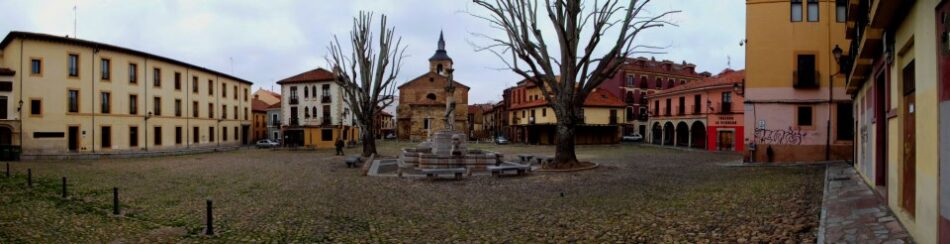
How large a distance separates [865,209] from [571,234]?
4.78 meters

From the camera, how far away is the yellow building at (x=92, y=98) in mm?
30016

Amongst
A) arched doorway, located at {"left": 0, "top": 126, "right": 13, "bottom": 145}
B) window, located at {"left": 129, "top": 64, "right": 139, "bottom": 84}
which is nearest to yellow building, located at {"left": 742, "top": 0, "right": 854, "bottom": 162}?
window, located at {"left": 129, "top": 64, "right": 139, "bottom": 84}

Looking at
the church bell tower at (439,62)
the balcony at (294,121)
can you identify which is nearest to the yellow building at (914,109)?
the balcony at (294,121)

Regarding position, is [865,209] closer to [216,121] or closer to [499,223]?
[499,223]

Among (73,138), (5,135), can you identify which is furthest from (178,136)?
(5,135)

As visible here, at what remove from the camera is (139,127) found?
3662 cm

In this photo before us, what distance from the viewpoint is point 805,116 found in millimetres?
20500

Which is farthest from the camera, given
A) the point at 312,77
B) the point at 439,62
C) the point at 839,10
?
the point at 439,62

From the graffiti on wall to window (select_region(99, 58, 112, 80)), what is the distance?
1622 inches

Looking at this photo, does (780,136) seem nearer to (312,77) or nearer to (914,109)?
(914,109)

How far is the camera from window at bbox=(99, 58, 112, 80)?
33.9 metres

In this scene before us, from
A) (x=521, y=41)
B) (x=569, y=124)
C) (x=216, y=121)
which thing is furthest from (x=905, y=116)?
(x=216, y=121)

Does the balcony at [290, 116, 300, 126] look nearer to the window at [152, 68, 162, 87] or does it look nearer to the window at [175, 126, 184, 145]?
the window at [175, 126, 184, 145]

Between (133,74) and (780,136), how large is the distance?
42.7 metres
